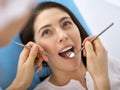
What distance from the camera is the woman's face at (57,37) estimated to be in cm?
104

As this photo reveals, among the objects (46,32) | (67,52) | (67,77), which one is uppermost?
(46,32)

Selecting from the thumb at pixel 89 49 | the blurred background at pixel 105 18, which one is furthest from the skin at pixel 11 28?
the blurred background at pixel 105 18

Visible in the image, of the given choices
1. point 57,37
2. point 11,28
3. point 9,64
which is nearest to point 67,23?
point 57,37

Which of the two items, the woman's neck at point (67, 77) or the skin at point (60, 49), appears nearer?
the skin at point (60, 49)

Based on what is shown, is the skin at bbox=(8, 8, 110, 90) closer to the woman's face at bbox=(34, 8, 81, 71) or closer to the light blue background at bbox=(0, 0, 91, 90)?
the woman's face at bbox=(34, 8, 81, 71)

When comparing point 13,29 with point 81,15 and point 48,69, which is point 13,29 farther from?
point 81,15

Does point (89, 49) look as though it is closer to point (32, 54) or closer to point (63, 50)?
point (63, 50)

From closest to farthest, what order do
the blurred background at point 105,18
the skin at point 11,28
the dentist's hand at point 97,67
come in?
the skin at point 11,28 → the dentist's hand at point 97,67 → the blurred background at point 105,18

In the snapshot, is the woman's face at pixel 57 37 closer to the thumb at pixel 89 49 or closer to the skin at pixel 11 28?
the thumb at pixel 89 49

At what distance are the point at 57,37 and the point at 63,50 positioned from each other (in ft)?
0.19

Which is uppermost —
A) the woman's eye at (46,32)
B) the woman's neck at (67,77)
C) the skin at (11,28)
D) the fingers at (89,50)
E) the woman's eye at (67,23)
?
the skin at (11,28)

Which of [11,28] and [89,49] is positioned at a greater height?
[11,28]

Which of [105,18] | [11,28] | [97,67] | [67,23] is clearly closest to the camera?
[11,28]

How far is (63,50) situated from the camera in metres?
1.04
